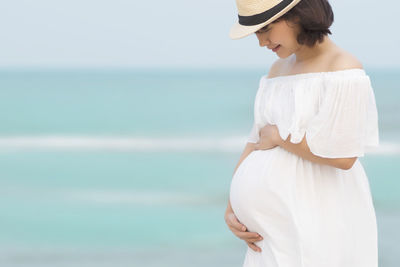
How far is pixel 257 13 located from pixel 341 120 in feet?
0.92

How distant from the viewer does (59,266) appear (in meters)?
3.00

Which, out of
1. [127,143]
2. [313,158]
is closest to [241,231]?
[313,158]

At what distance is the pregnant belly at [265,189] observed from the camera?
141 centimetres

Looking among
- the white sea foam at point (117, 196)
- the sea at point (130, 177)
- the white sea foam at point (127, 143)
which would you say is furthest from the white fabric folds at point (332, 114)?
the white sea foam at point (127, 143)

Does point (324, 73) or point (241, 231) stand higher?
point (324, 73)

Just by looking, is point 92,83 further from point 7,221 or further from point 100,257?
point 100,257

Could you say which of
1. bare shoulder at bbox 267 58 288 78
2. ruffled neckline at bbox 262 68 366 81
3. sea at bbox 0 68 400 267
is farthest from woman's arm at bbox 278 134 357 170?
sea at bbox 0 68 400 267

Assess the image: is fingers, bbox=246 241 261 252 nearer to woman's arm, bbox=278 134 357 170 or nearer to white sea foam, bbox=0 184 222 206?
woman's arm, bbox=278 134 357 170

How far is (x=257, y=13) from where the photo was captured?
1.36 m

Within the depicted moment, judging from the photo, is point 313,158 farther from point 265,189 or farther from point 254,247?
point 254,247

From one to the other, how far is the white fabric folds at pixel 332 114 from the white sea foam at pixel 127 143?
16.1ft

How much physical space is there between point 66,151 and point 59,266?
11.6 ft

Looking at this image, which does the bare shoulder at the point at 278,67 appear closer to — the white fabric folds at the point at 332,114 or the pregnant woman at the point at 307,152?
the pregnant woman at the point at 307,152

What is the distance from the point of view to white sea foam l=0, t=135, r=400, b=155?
6.47 m
